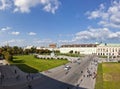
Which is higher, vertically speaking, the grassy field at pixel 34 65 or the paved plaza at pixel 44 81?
the grassy field at pixel 34 65

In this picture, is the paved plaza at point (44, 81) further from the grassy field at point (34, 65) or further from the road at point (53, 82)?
the grassy field at point (34, 65)

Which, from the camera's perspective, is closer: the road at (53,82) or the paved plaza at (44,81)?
the road at (53,82)

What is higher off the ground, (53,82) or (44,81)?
(44,81)

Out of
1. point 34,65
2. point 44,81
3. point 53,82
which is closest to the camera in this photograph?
point 53,82

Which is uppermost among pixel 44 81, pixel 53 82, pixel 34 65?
pixel 34 65

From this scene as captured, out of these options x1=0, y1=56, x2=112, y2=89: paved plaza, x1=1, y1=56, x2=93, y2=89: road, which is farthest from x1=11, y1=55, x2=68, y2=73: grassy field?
x1=1, y1=56, x2=93, y2=89: road

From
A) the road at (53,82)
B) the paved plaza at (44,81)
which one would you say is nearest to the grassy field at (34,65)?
the paved plaza at (44,81)

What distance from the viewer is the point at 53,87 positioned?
157 ft

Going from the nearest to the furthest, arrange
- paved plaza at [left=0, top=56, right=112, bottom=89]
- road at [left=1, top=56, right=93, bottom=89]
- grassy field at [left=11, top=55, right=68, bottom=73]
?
1. road at [left=1, top=56, right=93, bottom=89]
2. paved plaza at [left=0, top=56, right=112, bottom=89]
3. grassy field at [left=11, top=55, right=68, bottom=73]

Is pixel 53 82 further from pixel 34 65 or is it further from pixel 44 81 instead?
pixel 34 65

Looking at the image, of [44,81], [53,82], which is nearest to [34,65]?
[44,81]

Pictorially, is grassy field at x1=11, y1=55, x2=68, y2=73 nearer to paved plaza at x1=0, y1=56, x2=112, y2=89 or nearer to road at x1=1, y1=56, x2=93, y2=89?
paved plaza at x1=0, y1=56, x2=112, y2=89

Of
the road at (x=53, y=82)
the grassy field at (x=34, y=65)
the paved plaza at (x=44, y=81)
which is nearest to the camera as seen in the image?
the road at (x=53, y=82)

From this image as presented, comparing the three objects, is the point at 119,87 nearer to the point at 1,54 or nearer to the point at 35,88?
the point at 35,88
